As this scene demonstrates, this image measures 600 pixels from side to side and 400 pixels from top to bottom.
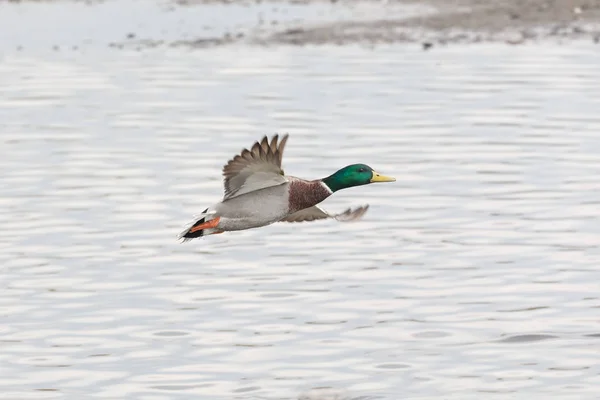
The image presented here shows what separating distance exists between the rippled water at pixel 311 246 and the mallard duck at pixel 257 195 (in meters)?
1.05

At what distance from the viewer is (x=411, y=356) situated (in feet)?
36.6

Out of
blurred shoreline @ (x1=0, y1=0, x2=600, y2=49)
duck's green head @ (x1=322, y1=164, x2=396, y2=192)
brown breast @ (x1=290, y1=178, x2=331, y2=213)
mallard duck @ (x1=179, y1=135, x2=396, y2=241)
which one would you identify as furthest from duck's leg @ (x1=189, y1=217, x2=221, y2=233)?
blurred shoreline @ (x1=0, y1=0, x2=600, y2=49)

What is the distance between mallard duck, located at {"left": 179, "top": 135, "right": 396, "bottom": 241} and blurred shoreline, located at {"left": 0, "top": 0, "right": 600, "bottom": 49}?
19.8 metres

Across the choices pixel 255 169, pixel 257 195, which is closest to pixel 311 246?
pixel 257 195

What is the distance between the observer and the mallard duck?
10289 millimetres

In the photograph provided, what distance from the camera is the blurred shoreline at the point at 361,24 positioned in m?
31.0

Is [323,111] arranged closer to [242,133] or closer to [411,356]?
[242,133]

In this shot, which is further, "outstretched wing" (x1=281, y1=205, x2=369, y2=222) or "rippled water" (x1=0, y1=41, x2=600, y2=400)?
"outstretched wing" (x1=281, y1=205, x2=369, y2=222)

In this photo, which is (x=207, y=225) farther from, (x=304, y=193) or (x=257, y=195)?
(x=304, y=193)

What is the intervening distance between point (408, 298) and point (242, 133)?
919 centimetres

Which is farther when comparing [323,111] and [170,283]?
[323,111]

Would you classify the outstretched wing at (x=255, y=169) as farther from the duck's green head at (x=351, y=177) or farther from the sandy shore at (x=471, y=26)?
the sandy shore at (x=471, y=26)

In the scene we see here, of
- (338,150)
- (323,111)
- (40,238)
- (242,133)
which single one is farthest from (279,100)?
(40,238)

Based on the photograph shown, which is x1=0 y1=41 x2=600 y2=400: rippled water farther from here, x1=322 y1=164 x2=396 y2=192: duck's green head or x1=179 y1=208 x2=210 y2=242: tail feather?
x1=322 y1=164 x2=396 y2=192: duck's green head
